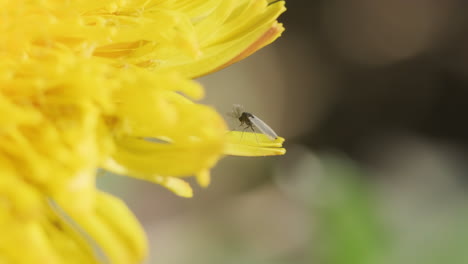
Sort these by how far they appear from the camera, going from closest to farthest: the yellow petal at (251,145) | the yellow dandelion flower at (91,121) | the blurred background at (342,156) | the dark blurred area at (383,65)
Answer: the yellow dandelion flower at (91,121) < the yellow petal at (251,145) < the blurred background at (342,156) < the dark blurred area at (383,65)

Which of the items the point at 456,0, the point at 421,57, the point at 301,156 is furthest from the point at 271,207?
the point at 456,0

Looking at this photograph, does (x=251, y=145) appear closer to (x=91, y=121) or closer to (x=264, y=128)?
(x=264, y=128)

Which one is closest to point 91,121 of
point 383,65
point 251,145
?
point 251,145

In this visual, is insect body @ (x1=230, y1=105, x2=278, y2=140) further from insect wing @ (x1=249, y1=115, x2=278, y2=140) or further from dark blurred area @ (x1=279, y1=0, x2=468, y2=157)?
dark blurred area @ (x1=279, y1=0, x2=468, y2=157)

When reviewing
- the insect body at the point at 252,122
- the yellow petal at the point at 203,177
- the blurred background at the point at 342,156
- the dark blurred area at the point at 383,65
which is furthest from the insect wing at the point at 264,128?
the dark blurred area at the point at 383,65

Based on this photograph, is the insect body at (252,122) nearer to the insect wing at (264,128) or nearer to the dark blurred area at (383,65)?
the insect wing at (264,128)
